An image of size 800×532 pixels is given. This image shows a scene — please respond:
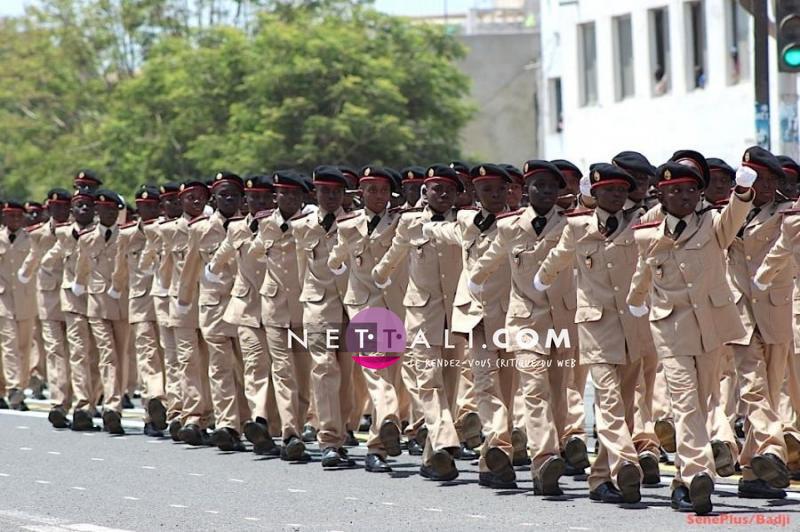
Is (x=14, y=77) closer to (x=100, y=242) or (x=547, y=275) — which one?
(x=100, y=242)

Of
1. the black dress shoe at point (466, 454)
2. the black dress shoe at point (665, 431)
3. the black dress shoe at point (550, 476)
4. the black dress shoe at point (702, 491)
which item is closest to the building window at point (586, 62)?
the black dress shoe at point (466, 454)

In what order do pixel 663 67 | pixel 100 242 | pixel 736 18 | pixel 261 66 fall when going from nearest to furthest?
pixel 100 242
pixel 736 18
pixel 663 67
pixel 261 66

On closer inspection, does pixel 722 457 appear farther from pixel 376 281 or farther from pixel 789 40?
pixel 789 40

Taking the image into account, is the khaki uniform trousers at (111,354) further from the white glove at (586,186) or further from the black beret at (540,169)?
the white glove at (586,186)

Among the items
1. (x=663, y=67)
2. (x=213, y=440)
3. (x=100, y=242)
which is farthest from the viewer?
(x=663, y=67)

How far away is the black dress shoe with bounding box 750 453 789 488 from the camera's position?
1123cm

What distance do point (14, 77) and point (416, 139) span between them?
1828 centimetres

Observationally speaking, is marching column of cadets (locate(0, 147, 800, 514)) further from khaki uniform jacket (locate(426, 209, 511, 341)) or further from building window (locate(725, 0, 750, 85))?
building window (locate(725, 0, 750, 85))

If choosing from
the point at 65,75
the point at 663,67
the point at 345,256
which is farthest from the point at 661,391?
the point at 65,75

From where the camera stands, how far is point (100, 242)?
1767 centimetres

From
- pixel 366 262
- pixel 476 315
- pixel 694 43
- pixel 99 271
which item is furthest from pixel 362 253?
pixel 694 43

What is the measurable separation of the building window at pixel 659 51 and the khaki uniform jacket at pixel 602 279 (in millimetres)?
25672

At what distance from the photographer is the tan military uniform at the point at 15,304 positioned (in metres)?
20.3

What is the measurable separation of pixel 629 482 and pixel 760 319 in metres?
1.80
